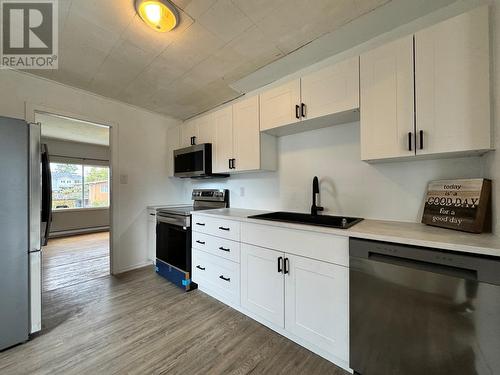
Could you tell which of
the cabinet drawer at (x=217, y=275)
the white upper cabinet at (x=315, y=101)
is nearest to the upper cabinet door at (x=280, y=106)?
the white upper cabinet at (x=315, y=101)

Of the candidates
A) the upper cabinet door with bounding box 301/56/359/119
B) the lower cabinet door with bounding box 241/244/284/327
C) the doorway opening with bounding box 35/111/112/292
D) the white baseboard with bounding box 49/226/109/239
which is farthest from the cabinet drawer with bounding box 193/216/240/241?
the white baseboard with bounding box 49/226/109/239

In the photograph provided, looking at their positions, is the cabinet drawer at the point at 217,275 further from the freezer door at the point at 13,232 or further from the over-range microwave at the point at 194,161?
the freezer door at the point at 13,232

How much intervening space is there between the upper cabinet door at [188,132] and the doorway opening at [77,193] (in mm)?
1999

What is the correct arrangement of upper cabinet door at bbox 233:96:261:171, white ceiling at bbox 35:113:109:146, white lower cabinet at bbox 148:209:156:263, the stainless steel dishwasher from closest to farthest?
the stainless steel dishwasher < upper cabinet door at bbox 233:96:261:171 < white lower cabinet at bbox 148:209:156:263 < white ceiling at bbox 35:113:109:146

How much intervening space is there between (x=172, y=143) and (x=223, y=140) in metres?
1.29

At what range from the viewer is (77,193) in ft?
18.6

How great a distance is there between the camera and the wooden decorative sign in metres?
1.19

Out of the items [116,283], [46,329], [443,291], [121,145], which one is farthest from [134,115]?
[443,291]

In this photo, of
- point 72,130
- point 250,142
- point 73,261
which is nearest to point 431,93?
point 250,142

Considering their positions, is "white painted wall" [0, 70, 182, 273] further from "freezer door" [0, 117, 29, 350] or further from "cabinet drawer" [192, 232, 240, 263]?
"cabinet drawer" [192, 232, 240, 263]

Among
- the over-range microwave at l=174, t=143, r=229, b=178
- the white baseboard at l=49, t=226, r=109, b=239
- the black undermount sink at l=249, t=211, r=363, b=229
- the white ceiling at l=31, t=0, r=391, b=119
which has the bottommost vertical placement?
the white baseboard at l=49, t=226, r=109, b=239

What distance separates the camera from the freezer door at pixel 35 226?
161cm

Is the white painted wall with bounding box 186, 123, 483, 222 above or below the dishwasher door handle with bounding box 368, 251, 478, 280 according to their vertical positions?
above

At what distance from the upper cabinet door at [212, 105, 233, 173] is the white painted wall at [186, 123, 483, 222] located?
39 centimetres
